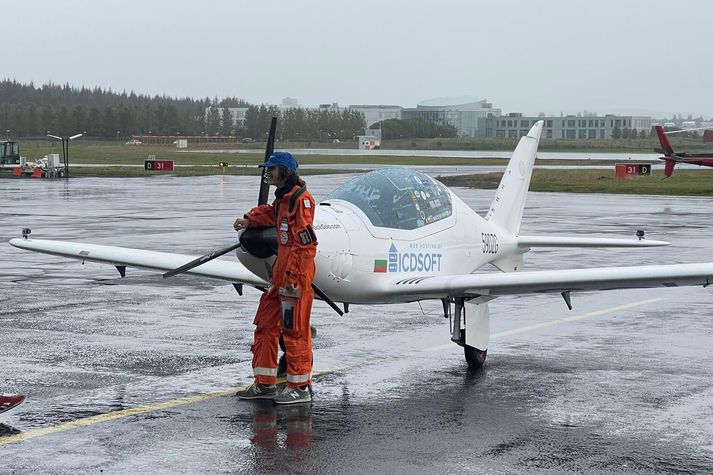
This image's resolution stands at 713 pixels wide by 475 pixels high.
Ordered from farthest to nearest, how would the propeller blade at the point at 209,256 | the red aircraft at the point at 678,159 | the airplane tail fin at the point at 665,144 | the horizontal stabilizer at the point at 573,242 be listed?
the airplane tail fin at the point at 665,144 < the red aircraft at the point at 678,159 < the horizontal stabilizer at the point at 573,242 < the propeller blade at the point at 209,256

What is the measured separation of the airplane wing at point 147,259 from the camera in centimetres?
1161

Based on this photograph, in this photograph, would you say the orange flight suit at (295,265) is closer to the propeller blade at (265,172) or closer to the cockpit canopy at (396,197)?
the propeller blade at (265,172)

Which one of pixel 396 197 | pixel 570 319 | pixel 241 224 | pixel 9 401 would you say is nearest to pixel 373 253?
pixel 396 197

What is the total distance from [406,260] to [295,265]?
6.38ft

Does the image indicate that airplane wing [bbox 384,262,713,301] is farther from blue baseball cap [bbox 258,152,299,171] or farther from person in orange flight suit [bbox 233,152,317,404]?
blue baseball cap [bbox 258,152,299,171]

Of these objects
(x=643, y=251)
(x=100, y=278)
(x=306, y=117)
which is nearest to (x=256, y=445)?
(x=100, y=278)

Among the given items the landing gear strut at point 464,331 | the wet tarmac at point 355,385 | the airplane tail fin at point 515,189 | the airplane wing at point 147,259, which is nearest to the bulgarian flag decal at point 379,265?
the landing gear strut at point 464,331

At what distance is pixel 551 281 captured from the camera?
10297 mm

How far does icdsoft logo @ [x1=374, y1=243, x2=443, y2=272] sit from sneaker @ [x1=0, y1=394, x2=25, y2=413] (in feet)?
11.4

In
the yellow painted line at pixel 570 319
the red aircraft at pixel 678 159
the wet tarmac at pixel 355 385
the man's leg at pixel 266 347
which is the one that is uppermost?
the red aircraft at pixel 678 159

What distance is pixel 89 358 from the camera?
37.8 feet

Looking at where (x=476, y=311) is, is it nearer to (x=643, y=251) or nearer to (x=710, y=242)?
(x=643, y=251)

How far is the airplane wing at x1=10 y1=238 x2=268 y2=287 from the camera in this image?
1161cm

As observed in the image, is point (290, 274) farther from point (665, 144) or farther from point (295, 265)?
point (665, 144)
